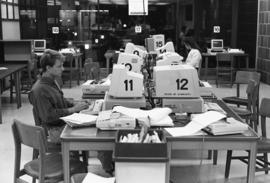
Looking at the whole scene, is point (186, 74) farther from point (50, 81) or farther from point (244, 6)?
point (244, 6)

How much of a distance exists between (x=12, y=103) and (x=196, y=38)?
5.39m

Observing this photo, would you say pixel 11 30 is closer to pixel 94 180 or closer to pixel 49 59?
pixel 49 59

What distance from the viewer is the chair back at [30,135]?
8.14 feet

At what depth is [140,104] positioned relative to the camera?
3.13m

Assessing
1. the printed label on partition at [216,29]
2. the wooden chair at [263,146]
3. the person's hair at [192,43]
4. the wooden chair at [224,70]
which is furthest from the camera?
the printed label on partition at [216,29]

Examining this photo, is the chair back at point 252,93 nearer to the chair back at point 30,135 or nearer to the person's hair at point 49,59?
the person's hair at point 49,59

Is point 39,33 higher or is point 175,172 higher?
point 39,33

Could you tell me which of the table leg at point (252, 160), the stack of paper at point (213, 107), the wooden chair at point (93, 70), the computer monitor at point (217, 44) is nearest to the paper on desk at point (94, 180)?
the table leg at point (252, 160)

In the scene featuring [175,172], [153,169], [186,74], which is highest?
[186,74]

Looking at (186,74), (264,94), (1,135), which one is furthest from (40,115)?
(264,94)

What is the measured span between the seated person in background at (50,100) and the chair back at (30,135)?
1.45 feet

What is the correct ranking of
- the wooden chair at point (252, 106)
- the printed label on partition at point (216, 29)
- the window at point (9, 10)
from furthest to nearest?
the printed label on partition at point (216, 29)
the window at point (9, 10)
the wooden chair at point (252, 106)

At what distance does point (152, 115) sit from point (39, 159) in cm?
81

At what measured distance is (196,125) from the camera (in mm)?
2779
